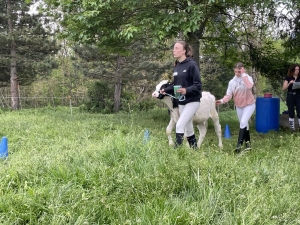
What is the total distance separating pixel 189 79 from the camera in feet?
16.8

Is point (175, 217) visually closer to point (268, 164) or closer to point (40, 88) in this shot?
point (268, 164)

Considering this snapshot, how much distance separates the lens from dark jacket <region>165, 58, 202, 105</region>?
4.97m

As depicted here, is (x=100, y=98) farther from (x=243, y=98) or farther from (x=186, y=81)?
(x=186, y=81)

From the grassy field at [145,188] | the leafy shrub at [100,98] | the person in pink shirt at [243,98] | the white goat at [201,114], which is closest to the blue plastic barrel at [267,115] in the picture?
the white goat at [201,114]

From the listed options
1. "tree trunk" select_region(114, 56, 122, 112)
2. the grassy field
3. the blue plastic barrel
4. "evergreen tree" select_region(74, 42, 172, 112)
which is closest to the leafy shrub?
"tree trunk" select_region(114, 56, 122, 112)

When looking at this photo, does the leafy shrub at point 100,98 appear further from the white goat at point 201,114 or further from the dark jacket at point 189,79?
the dark jacket at point 189,79

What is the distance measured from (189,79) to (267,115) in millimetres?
5380

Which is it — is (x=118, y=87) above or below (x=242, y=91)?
below

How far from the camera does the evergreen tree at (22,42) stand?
20.2m

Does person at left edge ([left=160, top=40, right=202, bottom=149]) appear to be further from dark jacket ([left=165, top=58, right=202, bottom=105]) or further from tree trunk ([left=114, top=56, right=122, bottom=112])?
tree trunk ([left=114, top=56, right=122, bottom=112])

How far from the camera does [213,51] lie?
13336 mm

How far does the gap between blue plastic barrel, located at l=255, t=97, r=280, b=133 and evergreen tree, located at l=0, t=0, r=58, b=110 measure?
1434 cm

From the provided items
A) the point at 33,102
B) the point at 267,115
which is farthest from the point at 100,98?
the point at 267,115

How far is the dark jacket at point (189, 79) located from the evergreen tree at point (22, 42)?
646 inches
